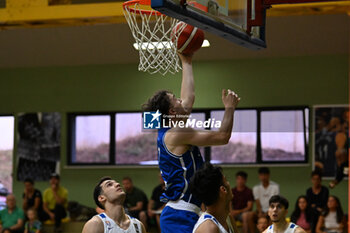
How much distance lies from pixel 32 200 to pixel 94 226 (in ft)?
23.0

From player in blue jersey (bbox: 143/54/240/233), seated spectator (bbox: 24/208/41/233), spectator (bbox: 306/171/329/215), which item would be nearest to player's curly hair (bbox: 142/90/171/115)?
player in blue jersey (bbox: 143/54/240/233)

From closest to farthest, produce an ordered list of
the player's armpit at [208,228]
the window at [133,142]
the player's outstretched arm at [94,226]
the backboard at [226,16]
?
the player's armpit at [208,228]
the backboard at [226,16]
the player's outstretched arm at [94,226]
the window at [133,142]

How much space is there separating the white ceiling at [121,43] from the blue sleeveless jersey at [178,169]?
612cm

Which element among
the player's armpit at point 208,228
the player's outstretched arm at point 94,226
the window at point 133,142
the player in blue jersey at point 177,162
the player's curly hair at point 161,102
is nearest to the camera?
the player's armpit at point 208,228

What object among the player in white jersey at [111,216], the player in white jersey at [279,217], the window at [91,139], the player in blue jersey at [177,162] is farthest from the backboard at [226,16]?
the window at [91,139]

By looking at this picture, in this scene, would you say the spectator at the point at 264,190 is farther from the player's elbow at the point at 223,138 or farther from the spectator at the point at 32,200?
the player's elbow at the point at 223,138

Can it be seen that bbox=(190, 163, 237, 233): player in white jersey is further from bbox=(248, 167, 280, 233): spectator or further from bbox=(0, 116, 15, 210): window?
bbox=(0, 116, 15, 210): window

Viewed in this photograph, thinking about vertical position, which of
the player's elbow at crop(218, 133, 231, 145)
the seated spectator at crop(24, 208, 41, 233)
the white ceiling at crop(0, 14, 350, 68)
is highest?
the white ceiling at crop(0, 14, 350, 68)

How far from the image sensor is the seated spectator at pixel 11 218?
1127 cm

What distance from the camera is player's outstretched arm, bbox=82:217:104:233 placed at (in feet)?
16.5

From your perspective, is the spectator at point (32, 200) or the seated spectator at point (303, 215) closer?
the seated spectator at point (303, 215)

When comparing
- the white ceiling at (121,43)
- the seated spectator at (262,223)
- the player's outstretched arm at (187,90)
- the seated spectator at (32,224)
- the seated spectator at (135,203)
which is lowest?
the seated spectator at (32,224)

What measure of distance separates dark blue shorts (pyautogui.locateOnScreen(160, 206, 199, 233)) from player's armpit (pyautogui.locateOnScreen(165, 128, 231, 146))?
47 cm

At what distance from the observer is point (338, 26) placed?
34.4 feet
